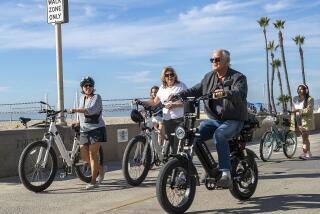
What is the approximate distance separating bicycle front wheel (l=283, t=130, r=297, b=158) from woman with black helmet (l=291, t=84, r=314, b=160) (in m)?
0.37

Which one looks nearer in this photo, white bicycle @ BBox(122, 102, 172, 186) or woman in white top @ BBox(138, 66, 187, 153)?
white bicycle @ BBox(122, 102, 172, 186)

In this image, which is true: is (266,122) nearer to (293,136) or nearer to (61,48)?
(293,136)

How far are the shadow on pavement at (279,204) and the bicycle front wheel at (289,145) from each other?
16.5 feet

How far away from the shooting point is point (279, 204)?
6871 mm

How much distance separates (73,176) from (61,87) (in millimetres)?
2407

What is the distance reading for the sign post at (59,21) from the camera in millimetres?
11047

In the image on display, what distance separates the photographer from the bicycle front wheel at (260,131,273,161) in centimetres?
1170

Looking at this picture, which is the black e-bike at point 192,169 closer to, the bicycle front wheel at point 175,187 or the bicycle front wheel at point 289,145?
the bicycle front wheel at point 175,187

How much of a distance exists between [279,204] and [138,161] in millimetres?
2481

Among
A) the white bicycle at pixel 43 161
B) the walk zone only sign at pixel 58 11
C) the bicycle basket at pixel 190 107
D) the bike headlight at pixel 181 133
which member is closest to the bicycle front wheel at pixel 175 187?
the bike headlight at pixel 181 133

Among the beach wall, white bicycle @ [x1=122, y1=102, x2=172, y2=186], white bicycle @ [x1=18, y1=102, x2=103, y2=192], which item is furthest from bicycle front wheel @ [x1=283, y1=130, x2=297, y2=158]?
white bicycle @ [x1=18, y1=102, x2=103, y2=192]

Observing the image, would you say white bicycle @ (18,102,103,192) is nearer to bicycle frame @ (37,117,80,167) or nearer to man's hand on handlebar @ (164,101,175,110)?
bicycle frame @ (37,117,80,167)

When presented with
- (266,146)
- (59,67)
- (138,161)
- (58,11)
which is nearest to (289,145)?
(266,146)

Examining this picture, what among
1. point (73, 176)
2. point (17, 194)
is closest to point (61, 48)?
point (73, 176)
